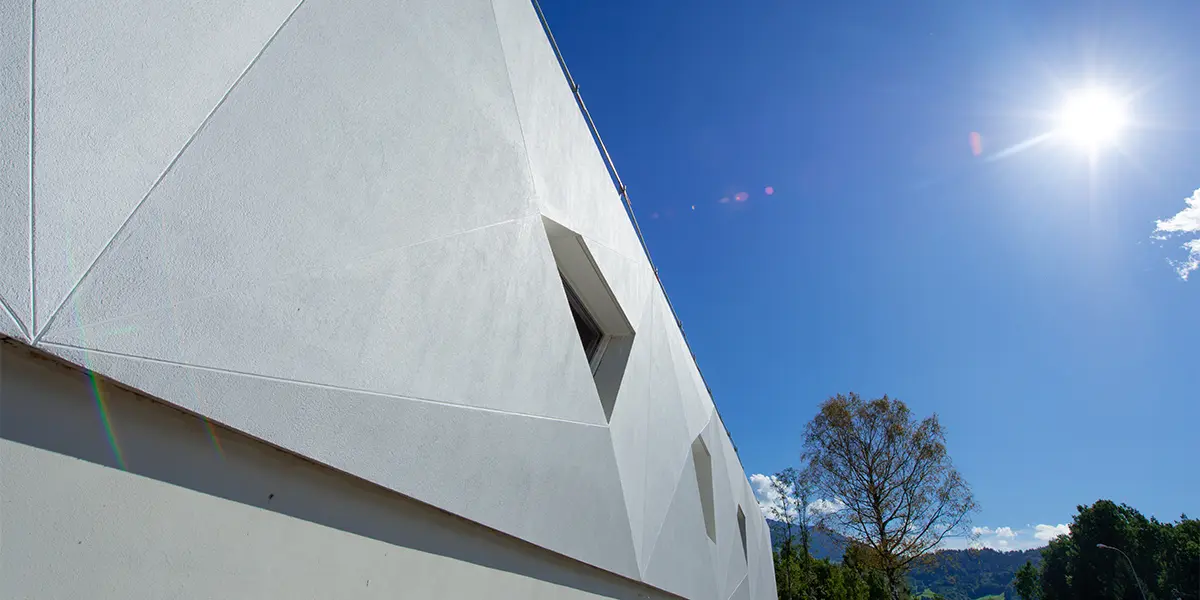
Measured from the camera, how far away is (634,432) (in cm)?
521

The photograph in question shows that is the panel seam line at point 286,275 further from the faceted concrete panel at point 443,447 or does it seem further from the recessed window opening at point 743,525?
the recessed window opening at point 743,525

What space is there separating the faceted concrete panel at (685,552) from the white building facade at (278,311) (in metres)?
1.75

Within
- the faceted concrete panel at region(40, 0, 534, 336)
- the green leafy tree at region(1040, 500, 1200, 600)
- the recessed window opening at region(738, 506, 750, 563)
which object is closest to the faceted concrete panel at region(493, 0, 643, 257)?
the faceted concrete panel at region(40, 0, 534, 336)

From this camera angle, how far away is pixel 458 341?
106 inches

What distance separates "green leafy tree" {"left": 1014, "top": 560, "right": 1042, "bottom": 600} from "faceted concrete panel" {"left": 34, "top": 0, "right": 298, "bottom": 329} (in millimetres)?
61946

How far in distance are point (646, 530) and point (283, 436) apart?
4058 millimetres

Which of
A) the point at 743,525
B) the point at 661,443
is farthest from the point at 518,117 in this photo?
the point at 743,525

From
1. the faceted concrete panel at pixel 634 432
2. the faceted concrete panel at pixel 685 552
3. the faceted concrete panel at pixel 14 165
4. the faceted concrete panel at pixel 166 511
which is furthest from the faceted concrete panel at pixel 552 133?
the faceted concrete panel at pixel 685 552

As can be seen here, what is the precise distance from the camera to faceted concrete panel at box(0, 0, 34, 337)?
3.79ft

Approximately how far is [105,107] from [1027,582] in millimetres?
64725

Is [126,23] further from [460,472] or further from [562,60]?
[562,60]

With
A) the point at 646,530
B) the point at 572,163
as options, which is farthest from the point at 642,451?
the point at 572,163

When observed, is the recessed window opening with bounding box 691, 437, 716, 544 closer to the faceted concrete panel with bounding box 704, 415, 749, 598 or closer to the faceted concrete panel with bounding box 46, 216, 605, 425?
the faceted concrete panel with bounding box 704, 415, 749, 598

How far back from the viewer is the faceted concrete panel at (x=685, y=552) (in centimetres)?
541
